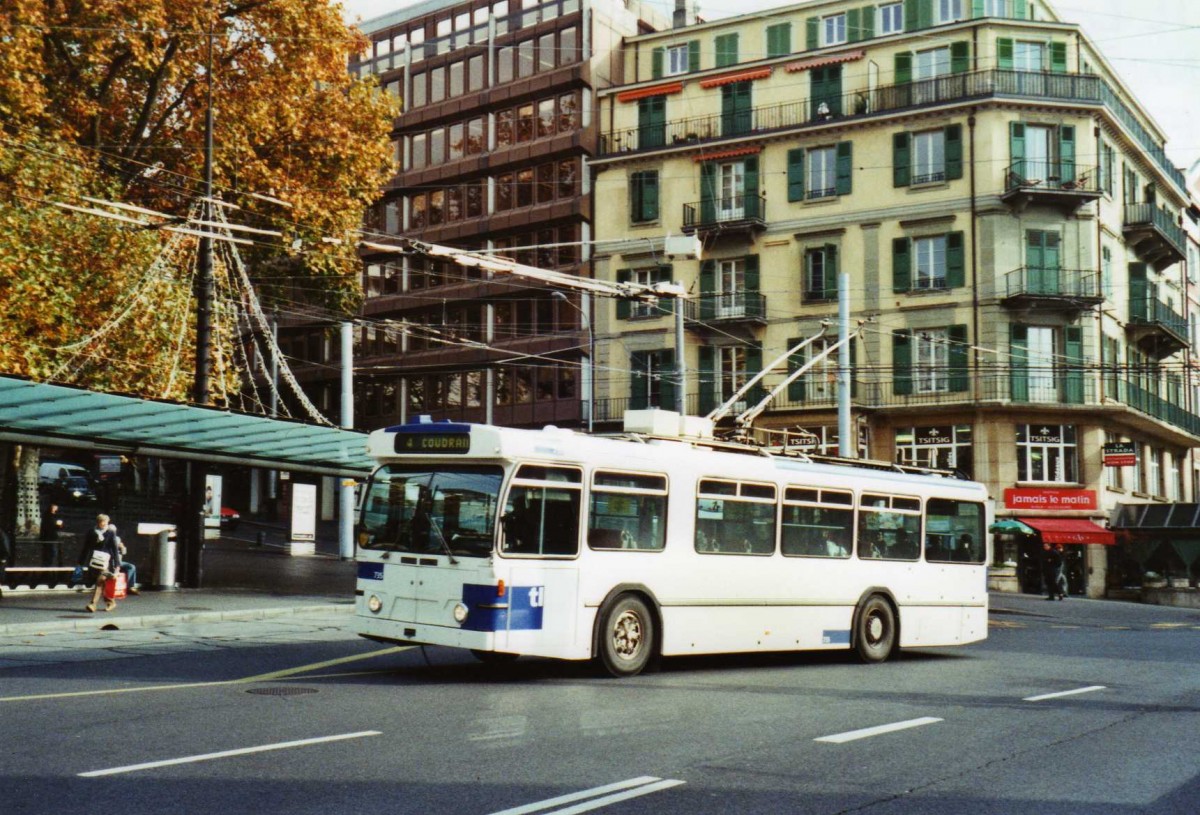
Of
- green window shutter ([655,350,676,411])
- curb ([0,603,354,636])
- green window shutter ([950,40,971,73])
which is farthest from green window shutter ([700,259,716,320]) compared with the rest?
curb ([0,603,354,636])

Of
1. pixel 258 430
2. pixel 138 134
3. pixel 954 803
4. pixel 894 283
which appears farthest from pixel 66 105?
pixel 954 803

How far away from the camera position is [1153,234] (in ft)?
161

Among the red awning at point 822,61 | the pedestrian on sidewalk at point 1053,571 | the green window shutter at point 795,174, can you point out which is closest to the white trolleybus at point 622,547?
the pedestrian on sidewalk at point 1053,571

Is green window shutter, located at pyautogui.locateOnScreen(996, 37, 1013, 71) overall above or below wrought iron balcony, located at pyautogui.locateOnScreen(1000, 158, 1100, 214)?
above

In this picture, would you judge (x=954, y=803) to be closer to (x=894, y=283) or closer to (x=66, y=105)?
(x=66, y=105)

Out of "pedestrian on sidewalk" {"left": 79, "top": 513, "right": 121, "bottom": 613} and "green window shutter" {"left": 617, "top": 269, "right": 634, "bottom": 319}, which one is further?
"green window shutter" {"left": 617, "top": 269, "right": 634, "bottom": 319}

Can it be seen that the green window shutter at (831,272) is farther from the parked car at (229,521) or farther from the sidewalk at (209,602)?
the parked car at (229,521)

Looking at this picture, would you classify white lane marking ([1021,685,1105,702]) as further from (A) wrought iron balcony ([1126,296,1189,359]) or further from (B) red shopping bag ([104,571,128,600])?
(A) wrought iron balcony ([1126,296,1189,359])

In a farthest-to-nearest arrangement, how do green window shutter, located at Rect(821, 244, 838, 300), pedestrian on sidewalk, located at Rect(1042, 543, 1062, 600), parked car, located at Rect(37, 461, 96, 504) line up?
parked car, located at Rect(37, 461, 96, 504) → green window shutter, located at Rect(821, 244, 838, 300) → pedestrian on sidewalk, located at Rect(1042, 543, 1062, 600)

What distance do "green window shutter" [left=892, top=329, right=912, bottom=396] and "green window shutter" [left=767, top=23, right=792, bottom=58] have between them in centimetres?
1197

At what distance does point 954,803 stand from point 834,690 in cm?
577

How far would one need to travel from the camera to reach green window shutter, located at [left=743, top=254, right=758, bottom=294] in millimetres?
48406

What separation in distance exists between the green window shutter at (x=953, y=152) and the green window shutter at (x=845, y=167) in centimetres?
337

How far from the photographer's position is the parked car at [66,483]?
158 feet
